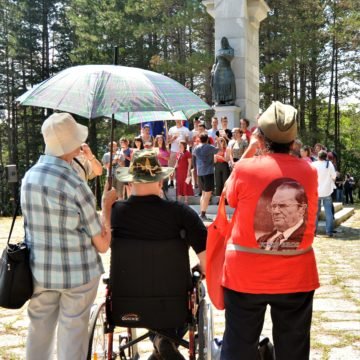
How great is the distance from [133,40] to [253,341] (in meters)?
32.7

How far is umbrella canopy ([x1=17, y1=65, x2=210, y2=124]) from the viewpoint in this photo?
3.82 metres

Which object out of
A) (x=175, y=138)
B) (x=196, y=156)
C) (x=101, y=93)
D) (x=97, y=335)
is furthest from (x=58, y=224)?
(x=175, y=138)

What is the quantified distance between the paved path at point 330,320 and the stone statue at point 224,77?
10.1 metres

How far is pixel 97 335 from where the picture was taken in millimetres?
3689

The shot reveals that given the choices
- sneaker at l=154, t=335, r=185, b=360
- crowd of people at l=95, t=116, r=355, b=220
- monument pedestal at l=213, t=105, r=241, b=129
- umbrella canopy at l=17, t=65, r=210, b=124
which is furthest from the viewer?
monument pedestal at l=213, t=105, r=241, b=129

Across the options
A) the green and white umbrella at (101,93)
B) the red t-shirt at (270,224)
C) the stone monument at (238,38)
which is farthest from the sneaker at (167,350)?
the stone monument at (238,38)

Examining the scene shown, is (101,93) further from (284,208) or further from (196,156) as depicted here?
(196,156)

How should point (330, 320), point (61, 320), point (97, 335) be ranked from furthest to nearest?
point (330, 320)
point (97, 335)
point (61, 320)

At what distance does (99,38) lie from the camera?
1273 inches

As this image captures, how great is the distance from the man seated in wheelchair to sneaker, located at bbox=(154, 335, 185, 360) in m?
0.10

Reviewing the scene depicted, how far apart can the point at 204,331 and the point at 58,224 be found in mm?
996

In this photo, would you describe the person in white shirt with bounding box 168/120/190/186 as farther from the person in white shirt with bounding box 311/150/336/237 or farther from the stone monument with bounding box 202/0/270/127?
the person in white shirt with bounding box 311/150/336/237

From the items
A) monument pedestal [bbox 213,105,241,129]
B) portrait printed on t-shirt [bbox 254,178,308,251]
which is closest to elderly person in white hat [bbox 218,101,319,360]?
portrait printed on t-shirt [bbox 254,178,308,251]

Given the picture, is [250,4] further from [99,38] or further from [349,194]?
[99,38]
